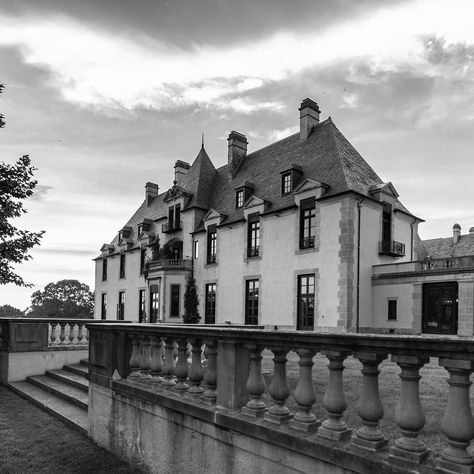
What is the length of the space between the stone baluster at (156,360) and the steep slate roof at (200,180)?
2633cm

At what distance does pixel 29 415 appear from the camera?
840 cm

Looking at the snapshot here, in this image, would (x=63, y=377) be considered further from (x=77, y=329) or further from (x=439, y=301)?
(x=439, y=301)

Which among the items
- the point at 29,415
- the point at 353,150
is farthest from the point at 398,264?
the point at 29,415

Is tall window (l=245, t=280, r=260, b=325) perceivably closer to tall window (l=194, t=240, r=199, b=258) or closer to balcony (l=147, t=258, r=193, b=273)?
tall window (l=194, t=240, r=199, b=258)

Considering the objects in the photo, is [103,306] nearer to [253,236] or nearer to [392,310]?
[253,236]

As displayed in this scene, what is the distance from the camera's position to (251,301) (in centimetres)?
2639

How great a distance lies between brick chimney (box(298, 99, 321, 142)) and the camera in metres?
27.8

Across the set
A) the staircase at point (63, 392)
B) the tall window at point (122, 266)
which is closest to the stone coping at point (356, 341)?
the staircase at point (63, 392)

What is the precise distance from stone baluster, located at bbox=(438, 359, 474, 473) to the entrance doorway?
64.4 feet

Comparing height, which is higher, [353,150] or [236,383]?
[353,150]

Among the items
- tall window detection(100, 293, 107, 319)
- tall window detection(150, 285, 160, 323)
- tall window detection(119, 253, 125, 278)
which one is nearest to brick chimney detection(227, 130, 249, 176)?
tall window detection(150, 285, 160, 323)

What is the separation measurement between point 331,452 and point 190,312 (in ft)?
90.6

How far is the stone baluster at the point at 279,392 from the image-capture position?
12.1 feet

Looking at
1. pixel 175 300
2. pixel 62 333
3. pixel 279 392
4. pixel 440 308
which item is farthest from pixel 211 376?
pixel 175 300
